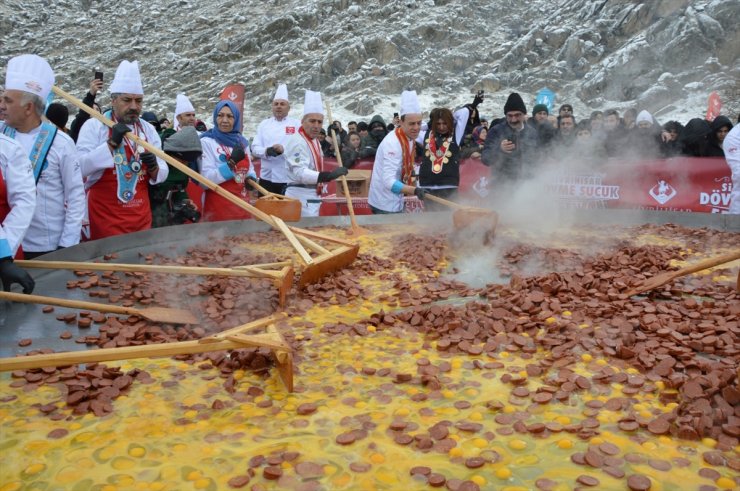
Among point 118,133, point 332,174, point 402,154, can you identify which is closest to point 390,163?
point 402,154

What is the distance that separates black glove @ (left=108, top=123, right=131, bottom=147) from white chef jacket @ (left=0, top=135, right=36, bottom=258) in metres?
0.99

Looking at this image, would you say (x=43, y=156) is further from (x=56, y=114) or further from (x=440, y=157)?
(x=440, y=157)

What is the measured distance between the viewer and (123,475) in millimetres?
2053

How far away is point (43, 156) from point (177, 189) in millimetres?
2038

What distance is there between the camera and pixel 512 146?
23.9 feet

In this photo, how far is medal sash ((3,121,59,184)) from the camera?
3.90 metres

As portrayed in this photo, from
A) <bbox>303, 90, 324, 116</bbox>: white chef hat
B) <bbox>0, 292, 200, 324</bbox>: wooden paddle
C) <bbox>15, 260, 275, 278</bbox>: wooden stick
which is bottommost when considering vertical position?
<bbox>0, 292, 200, 324</bbox>: wooden paddle

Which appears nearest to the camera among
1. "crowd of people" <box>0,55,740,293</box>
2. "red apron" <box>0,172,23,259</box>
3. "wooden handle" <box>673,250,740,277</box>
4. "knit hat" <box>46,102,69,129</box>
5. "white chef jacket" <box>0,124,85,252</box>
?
"wooden handle" <box>673,250,740,277</box>

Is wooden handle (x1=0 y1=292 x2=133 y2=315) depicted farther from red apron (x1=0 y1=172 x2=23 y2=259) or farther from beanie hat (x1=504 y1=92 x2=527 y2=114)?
beanie hat (x1=504 y1=92 x2=527 y2=114)

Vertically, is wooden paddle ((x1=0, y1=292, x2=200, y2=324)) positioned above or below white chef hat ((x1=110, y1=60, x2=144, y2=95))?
below

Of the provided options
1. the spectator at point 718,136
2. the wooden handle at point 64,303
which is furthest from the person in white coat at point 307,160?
the spectator at point 718,136

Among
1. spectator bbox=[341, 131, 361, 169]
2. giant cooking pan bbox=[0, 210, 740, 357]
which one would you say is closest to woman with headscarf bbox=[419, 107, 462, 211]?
giant cooking pan bbox=[0, 210, 740, 357]

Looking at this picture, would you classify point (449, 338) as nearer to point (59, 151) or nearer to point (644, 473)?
point (644, 473)

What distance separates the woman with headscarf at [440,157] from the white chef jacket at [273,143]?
160 centimetres
